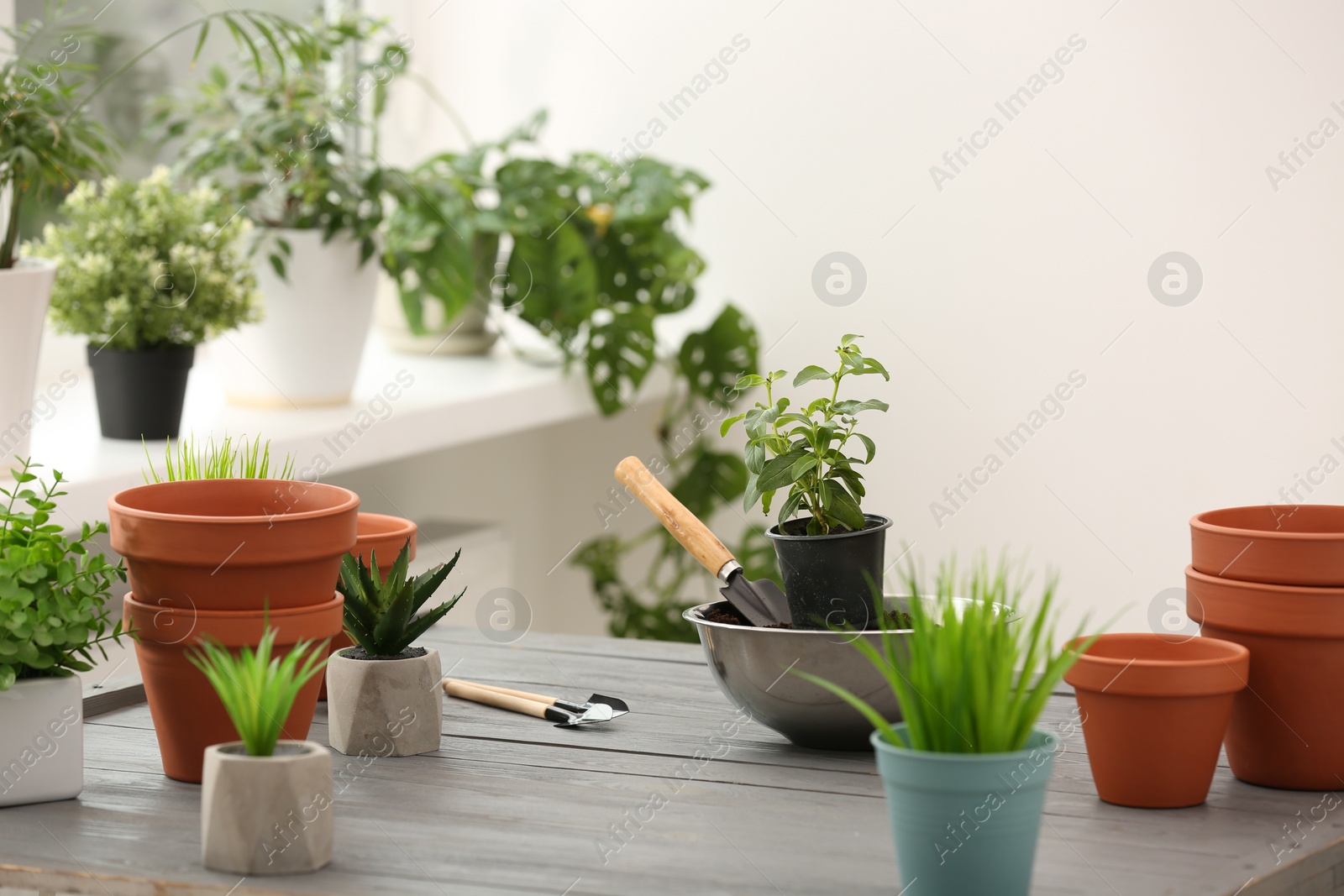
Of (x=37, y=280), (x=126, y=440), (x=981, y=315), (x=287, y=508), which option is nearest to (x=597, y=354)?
(x=981, y=315)

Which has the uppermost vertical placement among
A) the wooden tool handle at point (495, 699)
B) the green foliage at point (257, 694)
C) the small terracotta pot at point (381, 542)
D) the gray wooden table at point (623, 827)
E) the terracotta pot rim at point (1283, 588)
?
the terracotta pot rim at point (1283, 588)

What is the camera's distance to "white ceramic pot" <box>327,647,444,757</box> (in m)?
1.16

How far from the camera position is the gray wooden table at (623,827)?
90 centimetres

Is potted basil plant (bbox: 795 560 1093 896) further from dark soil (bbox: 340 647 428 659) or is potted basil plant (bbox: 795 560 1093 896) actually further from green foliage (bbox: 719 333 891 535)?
dark soil (bbox: 340 647 428 659)

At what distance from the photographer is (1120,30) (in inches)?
107

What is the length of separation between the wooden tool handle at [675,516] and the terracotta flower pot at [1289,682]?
1.35 ft

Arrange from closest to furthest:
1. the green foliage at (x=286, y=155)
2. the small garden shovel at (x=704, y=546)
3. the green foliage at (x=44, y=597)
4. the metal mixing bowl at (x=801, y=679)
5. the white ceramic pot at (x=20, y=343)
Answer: the green foliage at (x=44, y=597) → the metal mixing bowl at (x=801, y=679) → the small garden shovel at (x=704, y=546) → the white ceramic pot at (x=20, y=343) → the green foliage at (x=286, y=155)

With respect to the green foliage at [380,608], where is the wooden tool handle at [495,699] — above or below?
below

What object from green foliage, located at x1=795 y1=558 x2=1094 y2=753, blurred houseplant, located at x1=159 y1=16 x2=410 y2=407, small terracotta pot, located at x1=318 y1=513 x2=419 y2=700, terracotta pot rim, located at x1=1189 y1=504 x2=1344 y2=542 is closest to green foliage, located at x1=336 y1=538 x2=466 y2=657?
small terracotta pot, located at x1=318 y1=513 x2=419 y2=700

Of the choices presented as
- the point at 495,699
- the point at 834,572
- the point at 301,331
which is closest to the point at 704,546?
the point at 834,572

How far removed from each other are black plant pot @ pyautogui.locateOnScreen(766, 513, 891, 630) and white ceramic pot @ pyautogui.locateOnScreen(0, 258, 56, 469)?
102cm

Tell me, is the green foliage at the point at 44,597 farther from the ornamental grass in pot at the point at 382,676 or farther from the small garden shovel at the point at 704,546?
the small garden shovel at the point at 704,546

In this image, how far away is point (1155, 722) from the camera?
3.43ft

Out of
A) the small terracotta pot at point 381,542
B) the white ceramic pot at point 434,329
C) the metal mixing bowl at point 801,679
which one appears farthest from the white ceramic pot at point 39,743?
the white ceramic pot at point 434,329
